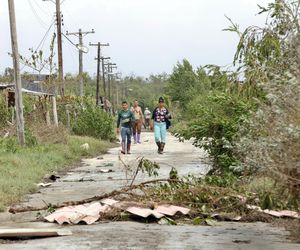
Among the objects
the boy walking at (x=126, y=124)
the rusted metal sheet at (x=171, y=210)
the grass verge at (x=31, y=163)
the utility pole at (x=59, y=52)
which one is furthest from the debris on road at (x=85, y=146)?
the rusted metal sheet at (x=171, y=210)

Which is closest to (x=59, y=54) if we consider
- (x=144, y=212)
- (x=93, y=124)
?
(x=93, y=124)

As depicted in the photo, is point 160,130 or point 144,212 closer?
point 144,212

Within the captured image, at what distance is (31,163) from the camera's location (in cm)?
1568

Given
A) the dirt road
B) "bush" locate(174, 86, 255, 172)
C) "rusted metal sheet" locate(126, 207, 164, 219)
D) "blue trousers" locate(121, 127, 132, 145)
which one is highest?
"bush" locate(174, 86, 255, 172)

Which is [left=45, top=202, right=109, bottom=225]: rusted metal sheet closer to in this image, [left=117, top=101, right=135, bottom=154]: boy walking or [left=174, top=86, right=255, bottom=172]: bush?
[left=174, top=86, right=255, bottom=172]: bush

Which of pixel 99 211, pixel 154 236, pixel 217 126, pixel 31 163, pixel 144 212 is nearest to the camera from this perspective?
pixel 154 236

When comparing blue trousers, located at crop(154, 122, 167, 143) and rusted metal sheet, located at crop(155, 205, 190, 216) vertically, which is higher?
blue trousers, located at crop(154, 122, 167, 143)

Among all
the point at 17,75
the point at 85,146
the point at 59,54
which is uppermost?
the point at 59,54

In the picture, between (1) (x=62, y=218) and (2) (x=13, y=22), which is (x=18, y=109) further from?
(1) (x=62, y=218)

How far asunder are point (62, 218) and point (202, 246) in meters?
2.31

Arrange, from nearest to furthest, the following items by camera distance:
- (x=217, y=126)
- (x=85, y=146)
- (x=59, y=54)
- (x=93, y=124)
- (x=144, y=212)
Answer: (x=144, y=212), (x=217, y=126), (x=85, y=146), (x=93, y=124), (x=59, y=54)

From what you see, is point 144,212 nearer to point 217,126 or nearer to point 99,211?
point 99,211

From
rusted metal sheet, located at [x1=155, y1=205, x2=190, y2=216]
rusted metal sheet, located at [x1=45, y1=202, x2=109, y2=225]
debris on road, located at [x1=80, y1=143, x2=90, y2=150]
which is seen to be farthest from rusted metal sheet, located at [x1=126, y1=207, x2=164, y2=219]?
debris on road, located at [x1=80, y1=143, x2=90, y2=150]

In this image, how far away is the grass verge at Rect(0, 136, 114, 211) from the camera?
1159cm
